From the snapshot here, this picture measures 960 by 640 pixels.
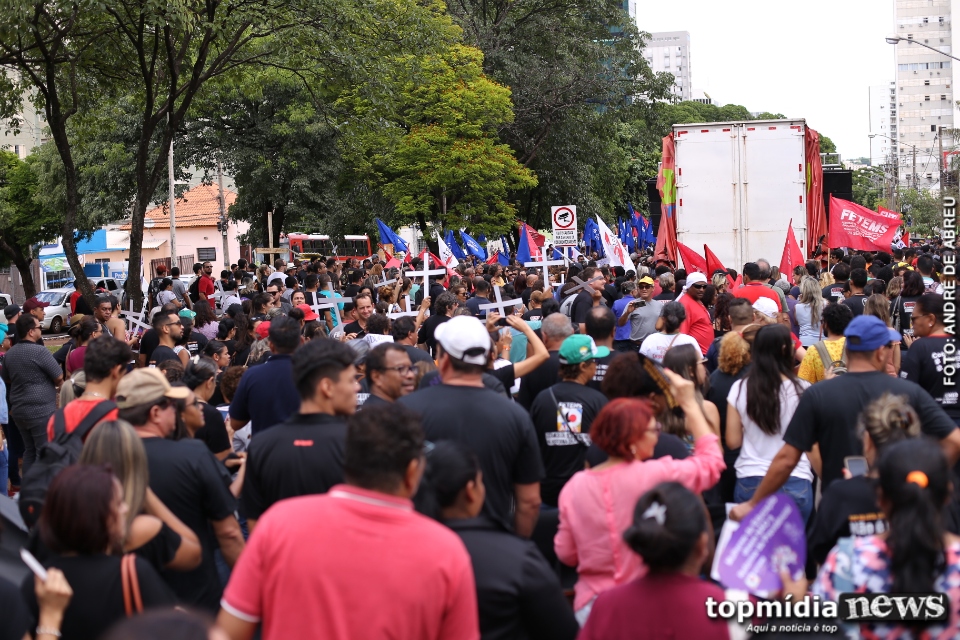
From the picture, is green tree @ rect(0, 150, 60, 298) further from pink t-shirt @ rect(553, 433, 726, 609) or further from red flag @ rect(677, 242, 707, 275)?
pink t-shirt @ rect(553, 433, 726, 609)

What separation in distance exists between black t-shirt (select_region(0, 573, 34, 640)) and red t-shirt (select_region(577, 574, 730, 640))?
1796mm

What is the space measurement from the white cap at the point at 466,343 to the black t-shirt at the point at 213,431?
1.90 m

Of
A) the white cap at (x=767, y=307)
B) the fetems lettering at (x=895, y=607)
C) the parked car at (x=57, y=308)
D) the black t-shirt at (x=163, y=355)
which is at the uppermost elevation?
the white cap at (x=767, y=307)

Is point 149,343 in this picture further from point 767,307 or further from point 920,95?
point 920,95

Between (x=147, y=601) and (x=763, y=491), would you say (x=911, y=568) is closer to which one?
(x=763, y=491)

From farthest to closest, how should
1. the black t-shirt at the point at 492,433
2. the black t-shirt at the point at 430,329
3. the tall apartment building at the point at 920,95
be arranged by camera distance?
the tall apartment building at the point at 920,95 → the black t-shirt at the point at 430,329 → the black t-shirt at the point at 492,433

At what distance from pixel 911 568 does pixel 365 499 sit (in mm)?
1611

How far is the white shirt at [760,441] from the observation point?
590cm

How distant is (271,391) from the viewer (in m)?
6.34

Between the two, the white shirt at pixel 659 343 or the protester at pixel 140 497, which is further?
the white shirt at pixel 659 343

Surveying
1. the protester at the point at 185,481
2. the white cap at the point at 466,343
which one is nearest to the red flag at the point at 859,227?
the white cap at the point at 466,343

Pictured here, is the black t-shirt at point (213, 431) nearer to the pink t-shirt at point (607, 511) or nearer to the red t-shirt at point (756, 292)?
the pink t-shirt at point (607, 511)

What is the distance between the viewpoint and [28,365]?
9445 millimetres

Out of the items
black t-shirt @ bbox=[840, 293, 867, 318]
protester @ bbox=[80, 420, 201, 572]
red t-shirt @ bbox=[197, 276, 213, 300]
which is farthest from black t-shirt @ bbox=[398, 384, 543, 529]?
red t-shirt @ bbox=[197, 276, 213, 300]
